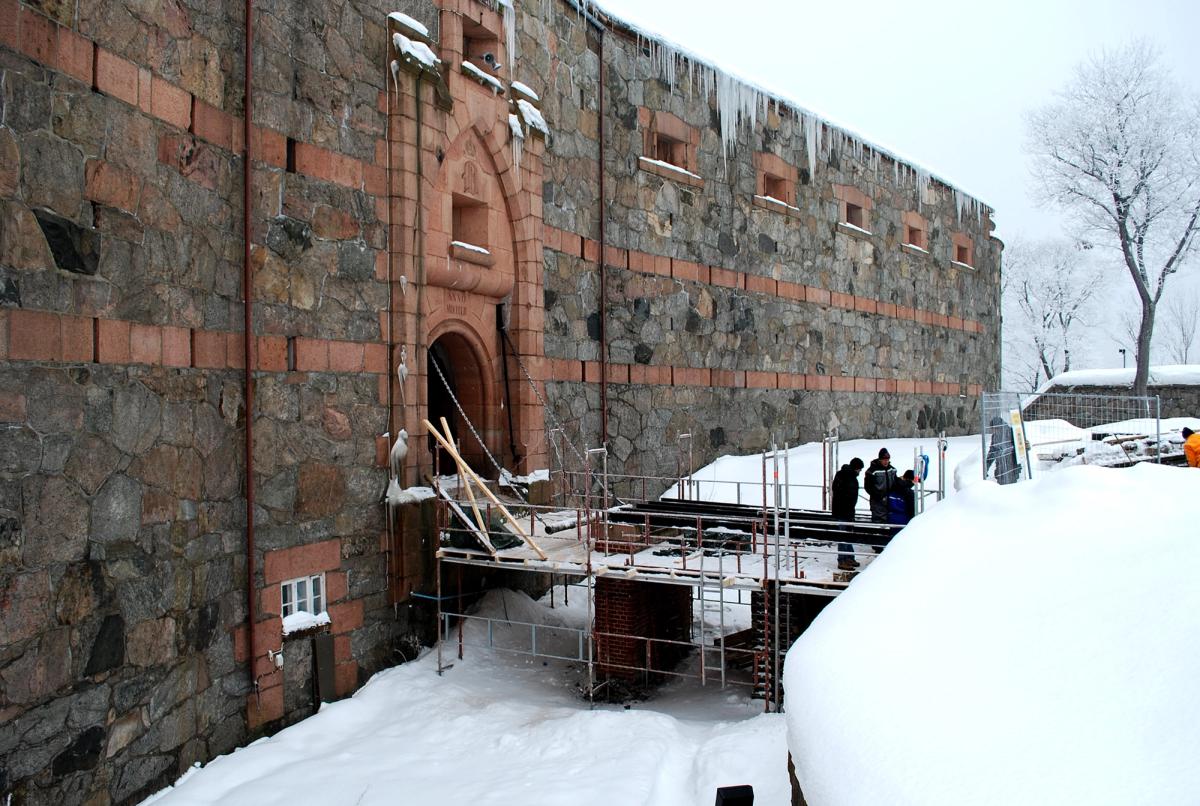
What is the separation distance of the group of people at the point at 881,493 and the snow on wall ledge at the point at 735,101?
6.80 m

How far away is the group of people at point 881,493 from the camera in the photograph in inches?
366


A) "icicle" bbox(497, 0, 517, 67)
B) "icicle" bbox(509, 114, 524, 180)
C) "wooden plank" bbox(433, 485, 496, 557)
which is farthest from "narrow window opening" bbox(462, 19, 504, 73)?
"wooden plank" bbox(433, 485, 496, 557)

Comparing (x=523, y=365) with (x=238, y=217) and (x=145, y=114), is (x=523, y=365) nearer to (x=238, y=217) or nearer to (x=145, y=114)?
(x=238, y=217)

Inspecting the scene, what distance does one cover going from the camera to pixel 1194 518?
4.21 meters

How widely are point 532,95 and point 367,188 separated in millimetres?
3178

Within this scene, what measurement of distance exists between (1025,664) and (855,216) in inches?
662

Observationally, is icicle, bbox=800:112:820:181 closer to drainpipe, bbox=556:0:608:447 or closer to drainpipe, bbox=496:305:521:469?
drainpipe, bbox=556:0:608:447

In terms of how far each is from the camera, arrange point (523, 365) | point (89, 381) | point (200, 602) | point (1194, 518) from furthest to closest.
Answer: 1. point (523, 365)
2. point (200, 602)
3. point (89, 381)
4. point (1194, 518)

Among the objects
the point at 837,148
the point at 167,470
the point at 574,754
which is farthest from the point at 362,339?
the point at 837,148

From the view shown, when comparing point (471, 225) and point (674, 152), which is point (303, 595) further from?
point (674, 152)

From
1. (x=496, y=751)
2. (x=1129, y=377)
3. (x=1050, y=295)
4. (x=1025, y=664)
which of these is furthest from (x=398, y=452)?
(x=1050, y=295)

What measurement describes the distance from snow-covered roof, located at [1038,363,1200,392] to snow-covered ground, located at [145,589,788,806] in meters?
24.2

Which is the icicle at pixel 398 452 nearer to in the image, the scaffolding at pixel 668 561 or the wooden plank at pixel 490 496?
the wooden plank at pixel 490 496

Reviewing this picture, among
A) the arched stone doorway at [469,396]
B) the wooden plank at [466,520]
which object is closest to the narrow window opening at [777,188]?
the arched stone doorway at [469,396]
